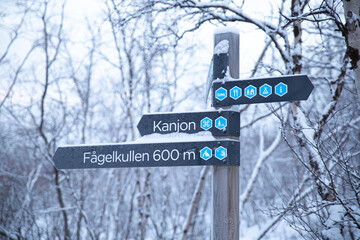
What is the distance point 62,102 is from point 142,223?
11.5 ft

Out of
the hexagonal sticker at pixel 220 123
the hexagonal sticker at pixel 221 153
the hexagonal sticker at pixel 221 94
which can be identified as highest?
the hexagonal sticker at pixel 221 94

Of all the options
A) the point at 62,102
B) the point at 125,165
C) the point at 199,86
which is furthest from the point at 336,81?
the point at 62,102

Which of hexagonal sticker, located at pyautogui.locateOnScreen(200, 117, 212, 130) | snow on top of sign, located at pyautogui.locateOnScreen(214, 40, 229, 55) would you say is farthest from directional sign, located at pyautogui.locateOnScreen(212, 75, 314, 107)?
snow on top of sign, located at pyautogui.locateOnScreen(214, 40, 229, 55)

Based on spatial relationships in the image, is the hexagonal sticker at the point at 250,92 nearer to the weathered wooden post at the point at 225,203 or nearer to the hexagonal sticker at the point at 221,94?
the hexagonal sticker at the point at 221,94

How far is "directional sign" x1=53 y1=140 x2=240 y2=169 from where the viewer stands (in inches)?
84.7

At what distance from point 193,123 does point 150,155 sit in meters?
0.37

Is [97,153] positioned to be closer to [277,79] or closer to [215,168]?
[215,168]

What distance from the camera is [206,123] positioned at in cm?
226

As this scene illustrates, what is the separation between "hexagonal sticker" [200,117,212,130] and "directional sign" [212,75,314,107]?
4.4 inches

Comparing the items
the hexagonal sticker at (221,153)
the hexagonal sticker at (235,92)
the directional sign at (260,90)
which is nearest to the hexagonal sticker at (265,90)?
the directional sign at (260,90)

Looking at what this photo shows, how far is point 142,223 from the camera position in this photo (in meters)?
5.76

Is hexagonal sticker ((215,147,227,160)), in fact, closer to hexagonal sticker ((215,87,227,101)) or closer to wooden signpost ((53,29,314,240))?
wooden signpost ((53,29,314,240))

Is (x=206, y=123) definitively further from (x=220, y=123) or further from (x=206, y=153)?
(x=206, y=153)

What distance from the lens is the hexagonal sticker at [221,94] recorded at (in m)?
2.24
